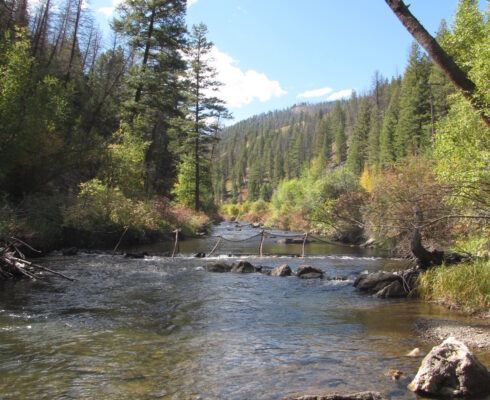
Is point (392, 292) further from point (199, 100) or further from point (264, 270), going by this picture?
point (199, 100)

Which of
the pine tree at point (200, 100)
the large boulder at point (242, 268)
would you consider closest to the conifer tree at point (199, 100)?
the pine tree at point (200, 100)

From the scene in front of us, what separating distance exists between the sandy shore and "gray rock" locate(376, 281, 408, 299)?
259 cm

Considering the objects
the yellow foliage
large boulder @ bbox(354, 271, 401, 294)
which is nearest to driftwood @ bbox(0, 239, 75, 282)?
large boulder @ bbox(354, 271, 401, 294)

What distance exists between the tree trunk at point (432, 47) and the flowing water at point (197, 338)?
16.0 ft

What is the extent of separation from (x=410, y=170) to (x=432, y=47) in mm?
19297

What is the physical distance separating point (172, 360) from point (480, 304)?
7.13m

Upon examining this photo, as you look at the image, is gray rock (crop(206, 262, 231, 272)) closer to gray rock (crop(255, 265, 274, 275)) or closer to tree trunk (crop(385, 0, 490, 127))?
gray rock (crop(255, 265, 274, 275))

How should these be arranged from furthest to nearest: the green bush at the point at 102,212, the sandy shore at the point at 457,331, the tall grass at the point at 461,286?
the green bush at the point at 102,212, the tall grass at the point at 461,286, the sandy shore at the point at 457,331

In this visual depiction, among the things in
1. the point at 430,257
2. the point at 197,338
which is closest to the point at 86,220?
the point at 197,338

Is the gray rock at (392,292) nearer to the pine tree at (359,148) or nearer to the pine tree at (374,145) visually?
the pine tree at (374,145)

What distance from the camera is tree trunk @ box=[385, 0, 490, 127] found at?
7188 mm

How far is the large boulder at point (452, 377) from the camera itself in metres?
5.01

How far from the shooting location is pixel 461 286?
391 inches

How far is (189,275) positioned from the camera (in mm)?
14609
